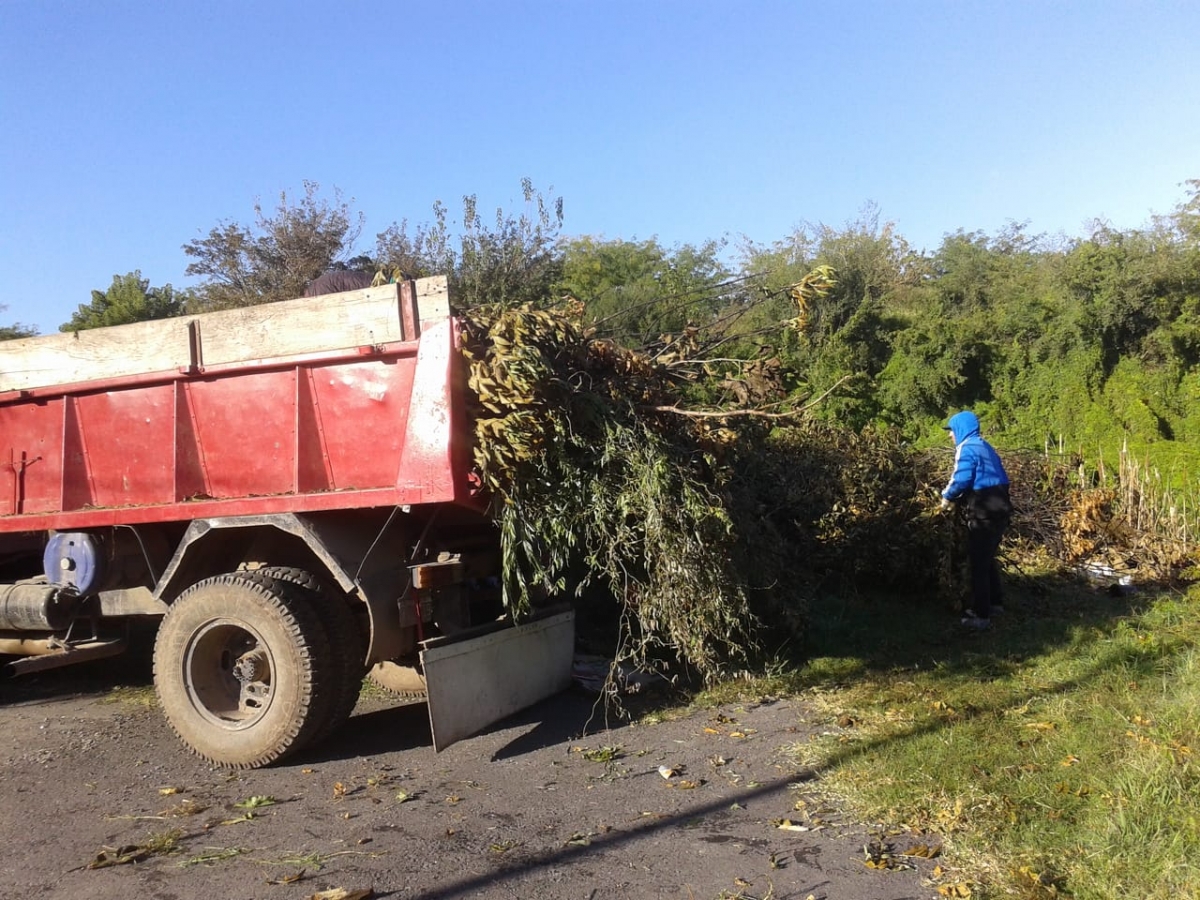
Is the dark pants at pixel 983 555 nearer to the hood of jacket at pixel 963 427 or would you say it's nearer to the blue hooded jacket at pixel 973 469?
the blue hooded jacket at pixel 973 469

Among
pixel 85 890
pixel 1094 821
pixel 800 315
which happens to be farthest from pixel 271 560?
pixel 1094 821

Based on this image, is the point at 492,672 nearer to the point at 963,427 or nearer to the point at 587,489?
the point at 587,489

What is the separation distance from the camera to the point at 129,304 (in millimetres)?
21375

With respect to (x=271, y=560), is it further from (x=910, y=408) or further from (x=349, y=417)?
(x=910, y=408)

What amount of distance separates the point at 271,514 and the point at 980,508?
17.8ft

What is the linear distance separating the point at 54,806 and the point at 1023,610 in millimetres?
7152

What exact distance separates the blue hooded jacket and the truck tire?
4.88 meters

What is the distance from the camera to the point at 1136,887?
3.23m

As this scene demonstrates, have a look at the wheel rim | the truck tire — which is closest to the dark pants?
the truck tire

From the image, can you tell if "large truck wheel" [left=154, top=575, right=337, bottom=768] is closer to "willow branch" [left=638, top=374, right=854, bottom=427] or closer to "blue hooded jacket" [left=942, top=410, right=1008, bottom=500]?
"willow branch" [left=638, top=374, right=854, bottom=427]

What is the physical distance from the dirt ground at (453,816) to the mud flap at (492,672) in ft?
0.57

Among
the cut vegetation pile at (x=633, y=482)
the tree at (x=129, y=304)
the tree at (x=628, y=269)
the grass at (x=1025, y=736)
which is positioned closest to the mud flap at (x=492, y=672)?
the cut vegetation pile at (x=633, y=482)

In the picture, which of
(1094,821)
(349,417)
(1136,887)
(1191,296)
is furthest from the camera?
(1191,296)

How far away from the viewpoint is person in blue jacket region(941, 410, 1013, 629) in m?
7.68
